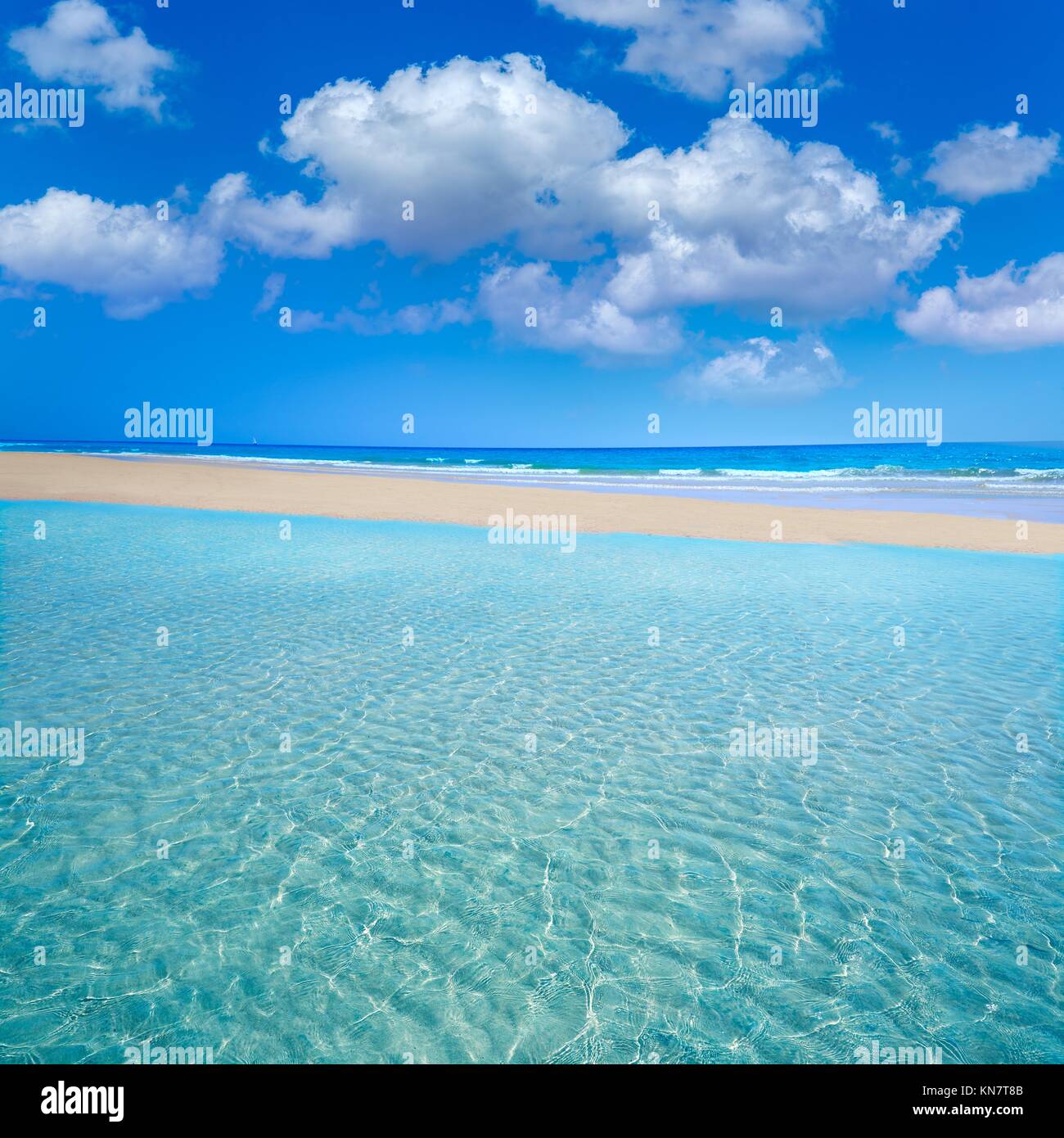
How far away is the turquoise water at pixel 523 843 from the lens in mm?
4195

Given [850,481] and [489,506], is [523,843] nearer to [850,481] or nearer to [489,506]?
[489,506]

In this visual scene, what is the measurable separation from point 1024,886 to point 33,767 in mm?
9248

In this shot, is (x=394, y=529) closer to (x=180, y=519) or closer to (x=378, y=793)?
(x=180, y=519)

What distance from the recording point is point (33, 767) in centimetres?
700

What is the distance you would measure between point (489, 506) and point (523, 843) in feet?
93.0

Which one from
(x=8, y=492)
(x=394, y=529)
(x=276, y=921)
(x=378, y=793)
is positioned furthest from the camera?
(x=8, y=492)

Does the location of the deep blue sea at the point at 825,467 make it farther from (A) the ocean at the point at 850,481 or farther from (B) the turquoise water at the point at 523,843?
(B) the turquoise water at the point at 523,843

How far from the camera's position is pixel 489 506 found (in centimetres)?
3366

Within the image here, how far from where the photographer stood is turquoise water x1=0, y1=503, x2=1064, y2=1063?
4195 millimetres

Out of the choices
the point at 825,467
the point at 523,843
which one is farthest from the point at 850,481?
the point at 523,843
